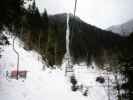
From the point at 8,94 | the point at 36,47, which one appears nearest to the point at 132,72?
the point at 8,94

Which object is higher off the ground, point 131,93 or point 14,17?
point 14,17

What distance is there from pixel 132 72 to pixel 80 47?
91.9 metres

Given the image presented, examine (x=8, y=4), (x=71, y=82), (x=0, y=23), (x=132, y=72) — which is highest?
(x=8, y=4)

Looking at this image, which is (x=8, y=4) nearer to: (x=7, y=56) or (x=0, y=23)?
(x=0, y=23)

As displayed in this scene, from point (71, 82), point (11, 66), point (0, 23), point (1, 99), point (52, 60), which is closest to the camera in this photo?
point (0, 23)

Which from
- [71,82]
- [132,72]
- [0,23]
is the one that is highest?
[0,23]

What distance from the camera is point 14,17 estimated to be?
9.61 m

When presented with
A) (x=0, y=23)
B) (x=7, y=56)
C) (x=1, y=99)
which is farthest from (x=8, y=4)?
(x=7, y=56)

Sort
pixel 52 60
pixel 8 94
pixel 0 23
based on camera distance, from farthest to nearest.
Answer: pixel 52 60
pixel 8 94
pixel 0 23

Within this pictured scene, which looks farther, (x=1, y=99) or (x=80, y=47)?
(x=80, y=47)

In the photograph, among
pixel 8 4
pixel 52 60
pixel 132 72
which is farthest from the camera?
pixel 52 60

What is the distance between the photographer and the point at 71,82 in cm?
3469

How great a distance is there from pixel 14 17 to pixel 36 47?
131 ft

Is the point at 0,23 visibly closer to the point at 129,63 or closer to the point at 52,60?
the point at 129,63
